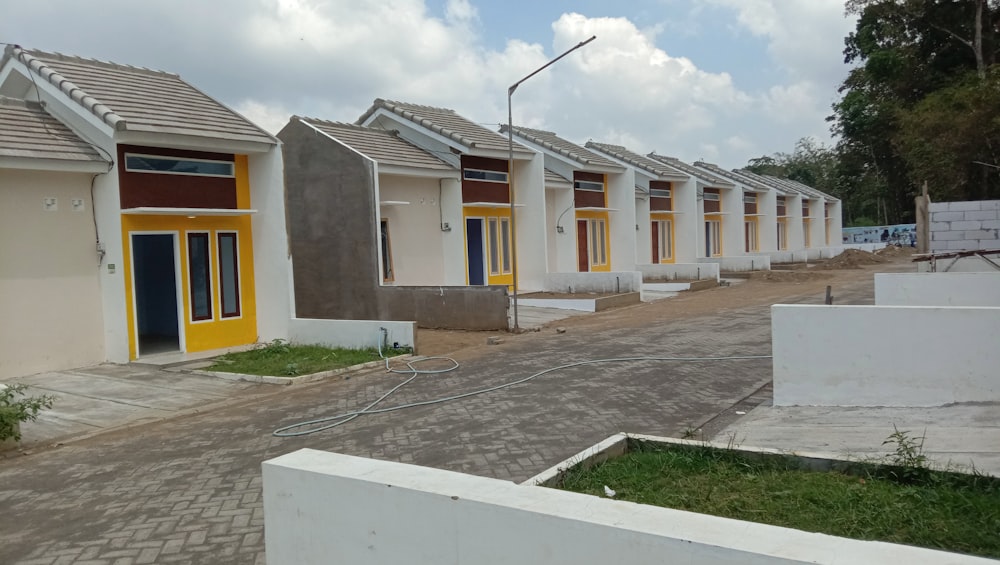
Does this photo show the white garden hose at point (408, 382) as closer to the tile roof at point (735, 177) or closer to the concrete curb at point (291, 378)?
the concrete curb at point (291, 378)

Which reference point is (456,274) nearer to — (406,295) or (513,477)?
(406,295)

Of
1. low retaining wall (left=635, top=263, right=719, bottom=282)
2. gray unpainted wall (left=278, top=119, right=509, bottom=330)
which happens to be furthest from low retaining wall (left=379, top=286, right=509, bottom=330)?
low retaining wall (left=635, top=263, right=719, bottom=282)

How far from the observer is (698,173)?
42.7 meters

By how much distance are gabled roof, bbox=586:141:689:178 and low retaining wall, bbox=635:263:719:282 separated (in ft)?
15.6

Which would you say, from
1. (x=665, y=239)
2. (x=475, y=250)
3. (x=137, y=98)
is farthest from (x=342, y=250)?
(x=665, y=239)

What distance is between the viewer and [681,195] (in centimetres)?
3766

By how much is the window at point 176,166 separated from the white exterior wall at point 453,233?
797 centimetres

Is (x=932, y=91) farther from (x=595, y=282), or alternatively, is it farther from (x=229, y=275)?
(x=229, y=275)

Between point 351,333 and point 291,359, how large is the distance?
1.36 meters

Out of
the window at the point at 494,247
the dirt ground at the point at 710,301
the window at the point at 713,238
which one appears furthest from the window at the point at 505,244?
the window at the point at 713,238

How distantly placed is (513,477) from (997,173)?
31.2 m

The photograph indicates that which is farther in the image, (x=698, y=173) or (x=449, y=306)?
(x=698, y=173)

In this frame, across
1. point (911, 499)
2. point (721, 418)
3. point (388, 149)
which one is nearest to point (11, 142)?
point (388, 149)

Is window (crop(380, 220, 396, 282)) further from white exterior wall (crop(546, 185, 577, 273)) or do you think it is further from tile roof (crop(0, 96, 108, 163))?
tile roof (crop(0, 96, 108, 163))
